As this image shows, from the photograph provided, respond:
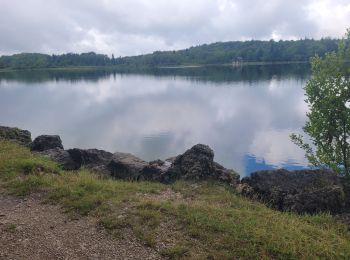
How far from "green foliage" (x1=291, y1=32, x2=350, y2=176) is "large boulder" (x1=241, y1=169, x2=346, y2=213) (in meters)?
3.09

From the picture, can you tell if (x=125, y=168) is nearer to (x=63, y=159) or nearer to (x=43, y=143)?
(x=63, y=159)

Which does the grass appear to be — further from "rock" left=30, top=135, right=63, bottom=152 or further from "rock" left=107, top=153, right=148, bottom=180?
"rock" left=30, top=135, right=63, bottom=152

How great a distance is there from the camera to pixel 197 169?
14156 mm

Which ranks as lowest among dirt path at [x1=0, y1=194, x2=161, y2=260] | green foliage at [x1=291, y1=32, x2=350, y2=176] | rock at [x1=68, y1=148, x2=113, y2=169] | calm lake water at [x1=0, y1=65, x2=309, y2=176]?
calm lake water at [x1=0, y1=65, x2=309, y2=176]

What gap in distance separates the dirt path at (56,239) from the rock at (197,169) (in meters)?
5.92

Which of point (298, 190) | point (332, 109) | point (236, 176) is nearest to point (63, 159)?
point (236, 176)

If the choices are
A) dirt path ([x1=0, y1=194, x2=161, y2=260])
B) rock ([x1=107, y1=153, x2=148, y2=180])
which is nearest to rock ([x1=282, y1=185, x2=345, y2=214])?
dirt path ([x1=0, y1=194, x2=161, y2=260])

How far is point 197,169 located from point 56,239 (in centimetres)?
731

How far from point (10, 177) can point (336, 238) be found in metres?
10.1

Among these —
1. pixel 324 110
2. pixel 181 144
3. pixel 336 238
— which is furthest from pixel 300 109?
pixel 336 238

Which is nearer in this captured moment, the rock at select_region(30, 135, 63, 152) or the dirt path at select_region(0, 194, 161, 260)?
the dirt path at select_region(0, 194, 161, 260)

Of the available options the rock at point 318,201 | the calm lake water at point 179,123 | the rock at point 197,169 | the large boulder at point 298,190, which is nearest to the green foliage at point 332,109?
the large boulder at point 298,190

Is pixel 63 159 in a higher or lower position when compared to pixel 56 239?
lower

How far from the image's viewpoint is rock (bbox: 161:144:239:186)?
14.2m
